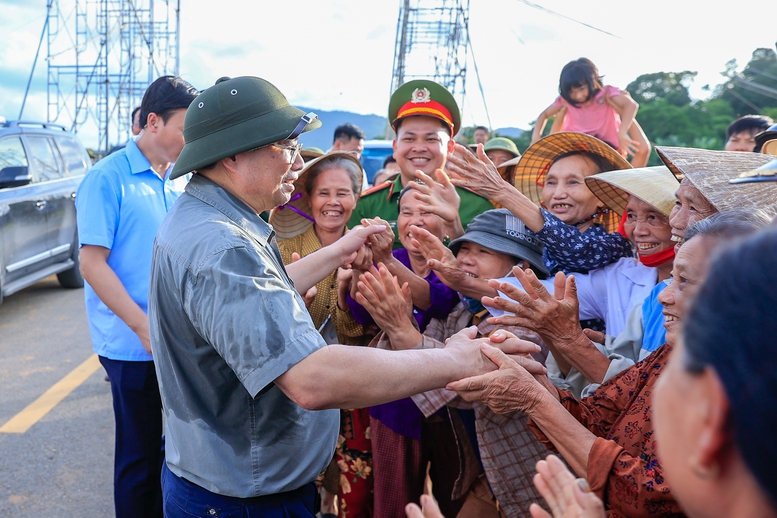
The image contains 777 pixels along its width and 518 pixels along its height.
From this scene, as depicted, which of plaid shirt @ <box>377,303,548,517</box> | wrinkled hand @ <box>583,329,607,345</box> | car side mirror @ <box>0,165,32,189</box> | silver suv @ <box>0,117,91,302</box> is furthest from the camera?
silver suv @ <box>0,117,91,302</box>

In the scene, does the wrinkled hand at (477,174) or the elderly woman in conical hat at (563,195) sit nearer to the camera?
the elderly woman in conical hat at (563,195)

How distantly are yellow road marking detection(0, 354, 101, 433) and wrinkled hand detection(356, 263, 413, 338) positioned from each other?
312 cm

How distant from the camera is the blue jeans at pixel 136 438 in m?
2.76

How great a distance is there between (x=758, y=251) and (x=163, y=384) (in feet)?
5.13

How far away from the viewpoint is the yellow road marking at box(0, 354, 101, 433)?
4.25m

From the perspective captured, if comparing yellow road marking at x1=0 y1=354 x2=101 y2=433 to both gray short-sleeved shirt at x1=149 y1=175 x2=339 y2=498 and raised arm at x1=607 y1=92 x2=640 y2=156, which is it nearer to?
gray short-sleeved shirt at x1=149 y1=175 x2=339 y2=498

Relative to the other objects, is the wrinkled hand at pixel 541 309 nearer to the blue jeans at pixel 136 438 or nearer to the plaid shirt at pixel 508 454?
the plaid shirt at pixel 508 454

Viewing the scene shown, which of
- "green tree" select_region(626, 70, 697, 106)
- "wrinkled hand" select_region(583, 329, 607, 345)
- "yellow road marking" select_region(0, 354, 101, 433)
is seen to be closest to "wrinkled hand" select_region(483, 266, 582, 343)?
"wrinkled hand" select_region(583, 329, 607, 345)

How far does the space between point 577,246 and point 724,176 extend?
2.23 feet

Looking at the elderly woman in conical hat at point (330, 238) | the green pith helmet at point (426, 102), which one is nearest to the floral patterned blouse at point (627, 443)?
the elderly woman in conical hat at point (330, 238)

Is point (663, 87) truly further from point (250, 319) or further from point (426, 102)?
point (250, 319)

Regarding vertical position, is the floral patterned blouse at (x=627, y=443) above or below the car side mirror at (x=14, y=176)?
above

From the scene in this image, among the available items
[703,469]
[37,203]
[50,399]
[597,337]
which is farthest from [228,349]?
[37,203]

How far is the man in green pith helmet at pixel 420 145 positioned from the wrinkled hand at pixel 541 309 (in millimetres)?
1464
